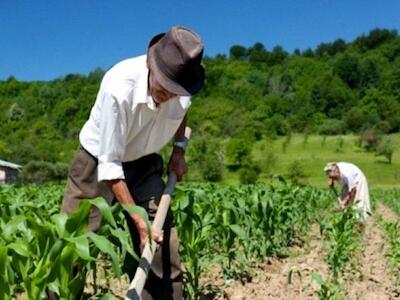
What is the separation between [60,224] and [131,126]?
79 centimetres

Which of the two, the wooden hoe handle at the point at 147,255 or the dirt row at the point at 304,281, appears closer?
the wooden hoe handle at the point at 147,255

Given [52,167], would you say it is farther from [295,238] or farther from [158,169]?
[158,169]

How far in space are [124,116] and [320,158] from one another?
64.5 metres

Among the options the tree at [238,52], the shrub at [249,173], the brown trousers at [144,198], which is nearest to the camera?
the brown trousers at [144,198]

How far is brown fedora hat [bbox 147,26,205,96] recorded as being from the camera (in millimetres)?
2992

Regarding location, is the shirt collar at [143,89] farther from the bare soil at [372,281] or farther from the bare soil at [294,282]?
the bare soil at [372,281]

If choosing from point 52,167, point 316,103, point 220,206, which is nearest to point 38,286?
point 220,206

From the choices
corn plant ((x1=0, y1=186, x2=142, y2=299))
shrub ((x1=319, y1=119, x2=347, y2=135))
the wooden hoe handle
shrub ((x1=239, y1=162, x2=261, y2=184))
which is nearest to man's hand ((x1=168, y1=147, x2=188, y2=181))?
the wooden hoe handle

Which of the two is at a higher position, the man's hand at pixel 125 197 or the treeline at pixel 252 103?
the treeline at pixel 252 103

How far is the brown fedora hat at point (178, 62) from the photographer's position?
2.99 m

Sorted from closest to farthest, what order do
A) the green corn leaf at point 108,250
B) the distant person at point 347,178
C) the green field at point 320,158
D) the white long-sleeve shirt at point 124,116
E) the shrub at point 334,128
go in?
1. the green corn leaf at point 108,250
2. the white long-sleeve shirt at point 124,116
3. the distant person at point 347,178
4. the green field at point 320,158
5. the shrub at point 334,128

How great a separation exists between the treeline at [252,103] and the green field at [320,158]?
330 cm

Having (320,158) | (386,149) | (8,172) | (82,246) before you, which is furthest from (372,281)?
(320,158)

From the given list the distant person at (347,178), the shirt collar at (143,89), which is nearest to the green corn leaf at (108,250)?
the shirt collar at (143,89)
